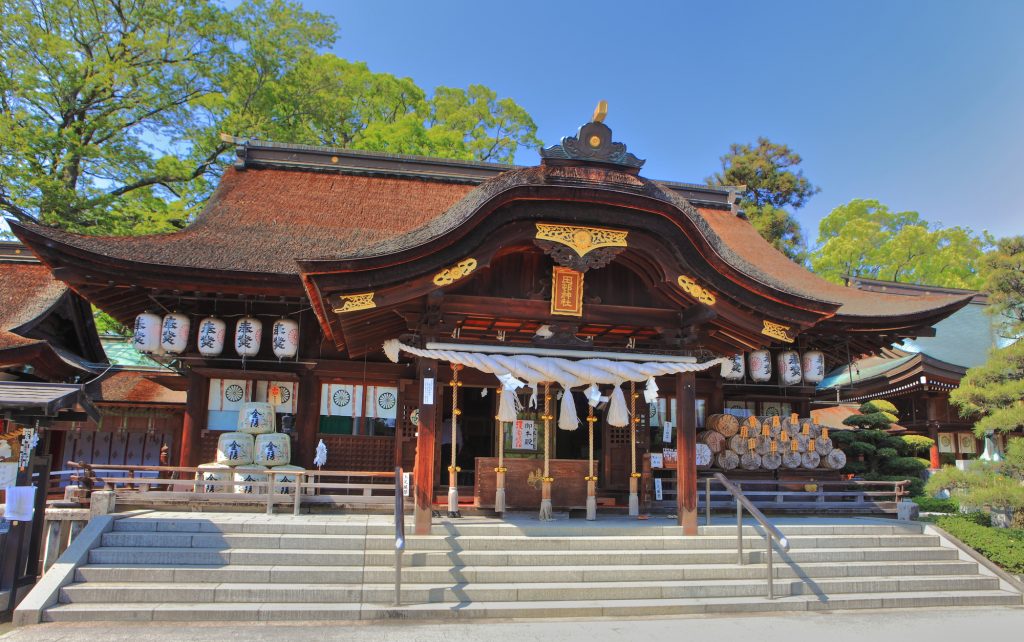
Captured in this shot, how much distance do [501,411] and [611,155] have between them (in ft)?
12.9

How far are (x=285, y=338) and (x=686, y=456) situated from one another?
7.05 meters

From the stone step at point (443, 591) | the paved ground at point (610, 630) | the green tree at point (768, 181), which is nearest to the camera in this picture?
the paved ground at point (610, 630)

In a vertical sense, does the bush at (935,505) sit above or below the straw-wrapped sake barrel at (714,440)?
below

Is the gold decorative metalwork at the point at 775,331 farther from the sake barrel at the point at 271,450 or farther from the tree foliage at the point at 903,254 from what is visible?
the tree foliage at the point at 903,254

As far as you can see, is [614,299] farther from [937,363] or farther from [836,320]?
[937,363]

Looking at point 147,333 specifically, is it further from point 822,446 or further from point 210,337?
point 822,446

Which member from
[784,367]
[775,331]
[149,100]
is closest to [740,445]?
[784,367]

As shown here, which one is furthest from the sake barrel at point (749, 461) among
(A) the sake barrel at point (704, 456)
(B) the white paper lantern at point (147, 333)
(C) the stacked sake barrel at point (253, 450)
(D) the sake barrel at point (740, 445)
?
(B) the white paper lantern at point (147, 333)

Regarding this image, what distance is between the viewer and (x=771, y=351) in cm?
1327

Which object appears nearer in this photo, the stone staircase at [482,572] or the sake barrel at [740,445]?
the stone staircase at [482,572]

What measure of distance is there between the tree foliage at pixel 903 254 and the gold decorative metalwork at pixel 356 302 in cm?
3270

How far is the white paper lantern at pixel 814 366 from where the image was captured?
1306 cm

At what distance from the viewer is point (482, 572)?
24.1 feet

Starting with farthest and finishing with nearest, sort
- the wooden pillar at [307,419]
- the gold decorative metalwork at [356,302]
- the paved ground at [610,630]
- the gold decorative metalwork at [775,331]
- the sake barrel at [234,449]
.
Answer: the wooden pillar at [307,419] < the sake barrel at [234,449] < the gold decorative metalwork at [775,331] < the gold decorative metalwork at [356,302] < the paved ground at [610,630]
